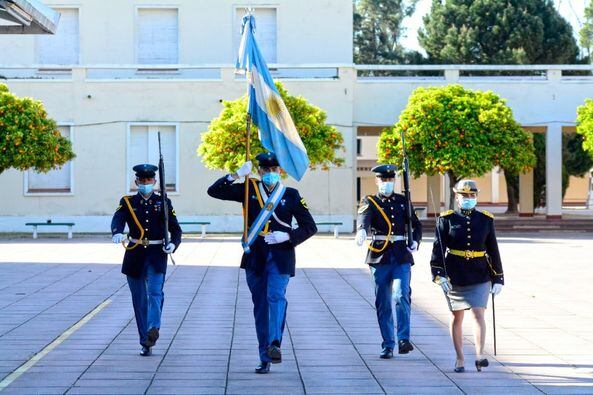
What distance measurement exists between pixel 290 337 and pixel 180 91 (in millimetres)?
25876

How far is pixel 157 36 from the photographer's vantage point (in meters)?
39.7

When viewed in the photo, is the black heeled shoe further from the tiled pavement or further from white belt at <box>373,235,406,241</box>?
white belt at <box>373,235,406,241</box>

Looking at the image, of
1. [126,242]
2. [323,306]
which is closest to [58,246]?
[323,306]

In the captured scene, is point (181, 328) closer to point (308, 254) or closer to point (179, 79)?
point (308, 254)

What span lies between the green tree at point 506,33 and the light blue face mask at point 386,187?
43.8 m

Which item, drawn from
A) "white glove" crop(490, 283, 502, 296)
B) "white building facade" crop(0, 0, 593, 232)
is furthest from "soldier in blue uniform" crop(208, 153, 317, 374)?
"white building facade" crop(0, 0, 593, 232)

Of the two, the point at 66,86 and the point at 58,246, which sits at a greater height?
the point at 66,86

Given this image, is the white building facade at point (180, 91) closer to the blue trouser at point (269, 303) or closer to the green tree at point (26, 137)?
the green tree at point (26, 137)

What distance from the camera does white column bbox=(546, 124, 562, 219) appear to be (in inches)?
1512

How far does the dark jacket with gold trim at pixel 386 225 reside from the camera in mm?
10352

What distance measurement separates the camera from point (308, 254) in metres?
26.2

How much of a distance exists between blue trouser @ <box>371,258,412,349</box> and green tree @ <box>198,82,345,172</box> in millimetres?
20348

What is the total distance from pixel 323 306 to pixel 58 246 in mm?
16155

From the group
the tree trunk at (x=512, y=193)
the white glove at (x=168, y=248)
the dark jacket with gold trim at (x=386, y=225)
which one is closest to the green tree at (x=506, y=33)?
the tree trunk at (x=512, y=193)
